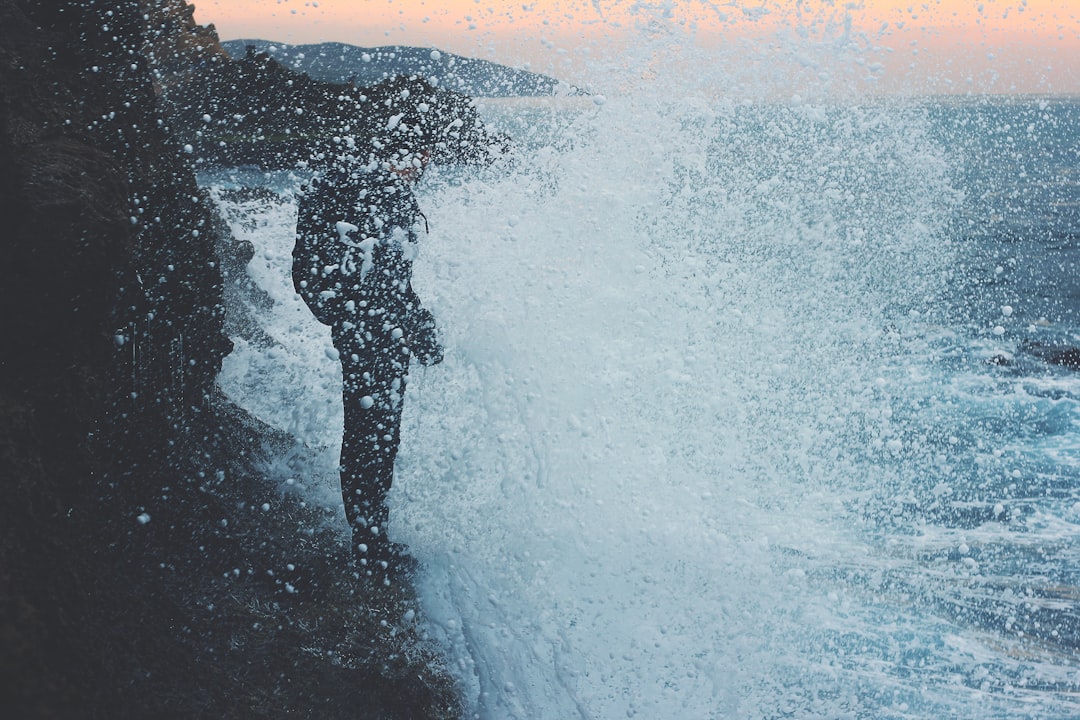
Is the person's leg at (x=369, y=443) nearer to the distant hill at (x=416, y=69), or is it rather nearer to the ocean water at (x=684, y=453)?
the ocean water at (x=684, y=453)

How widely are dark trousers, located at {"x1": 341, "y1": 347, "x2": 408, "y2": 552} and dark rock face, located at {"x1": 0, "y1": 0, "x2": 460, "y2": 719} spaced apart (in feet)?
0.74

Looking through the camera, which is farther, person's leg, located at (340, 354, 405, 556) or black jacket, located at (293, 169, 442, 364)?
person's leg, located at (340, 354, 405, 556)

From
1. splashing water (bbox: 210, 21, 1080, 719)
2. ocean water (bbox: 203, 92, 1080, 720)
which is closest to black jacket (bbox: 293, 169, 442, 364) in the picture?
ocean water (bbox: 203, 92, 1080, 720)

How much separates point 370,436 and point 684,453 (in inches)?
83.1

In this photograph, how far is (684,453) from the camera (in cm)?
443

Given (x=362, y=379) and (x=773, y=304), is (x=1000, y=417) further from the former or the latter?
(x=362, y=379)

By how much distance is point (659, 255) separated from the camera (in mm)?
5531

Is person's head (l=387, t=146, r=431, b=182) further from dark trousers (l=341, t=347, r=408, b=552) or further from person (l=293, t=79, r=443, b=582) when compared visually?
dark trousers (l=341, t=347, r=408, b=552)

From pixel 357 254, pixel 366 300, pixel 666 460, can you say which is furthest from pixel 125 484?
pixel 666 460

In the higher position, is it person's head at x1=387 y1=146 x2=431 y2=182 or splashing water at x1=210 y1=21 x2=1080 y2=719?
person's head at x1=387 y1=146 x2=431 y2=182

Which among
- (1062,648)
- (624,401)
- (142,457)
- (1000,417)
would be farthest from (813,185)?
(142,457)

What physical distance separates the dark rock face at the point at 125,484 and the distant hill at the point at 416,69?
1.22m

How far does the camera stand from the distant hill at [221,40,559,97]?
14.8ft

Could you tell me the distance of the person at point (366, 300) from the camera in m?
3.12
